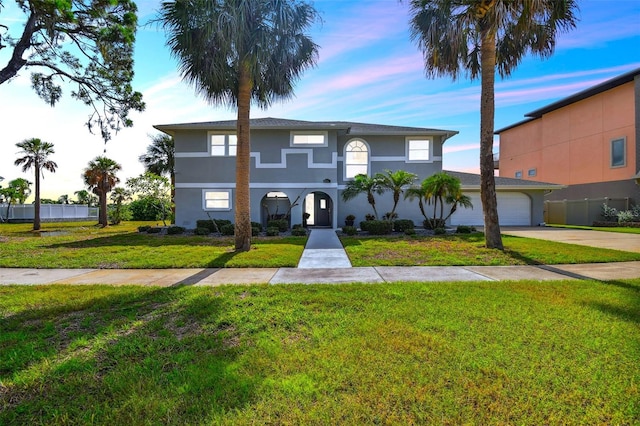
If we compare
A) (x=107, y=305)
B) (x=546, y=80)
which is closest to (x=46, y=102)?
(x=107, y=305)

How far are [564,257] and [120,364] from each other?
11070 millimetres

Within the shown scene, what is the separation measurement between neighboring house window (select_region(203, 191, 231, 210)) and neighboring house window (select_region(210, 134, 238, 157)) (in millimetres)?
2255

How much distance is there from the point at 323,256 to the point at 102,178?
2426 cm

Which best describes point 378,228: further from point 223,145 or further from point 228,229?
point 223,145

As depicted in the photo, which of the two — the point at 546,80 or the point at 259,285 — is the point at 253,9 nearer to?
the point at 259,285

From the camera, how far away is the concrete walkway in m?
8.72

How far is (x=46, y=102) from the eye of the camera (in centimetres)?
1493

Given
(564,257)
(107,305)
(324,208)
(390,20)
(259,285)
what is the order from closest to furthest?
1. (107,305)
2. (259,285)
3. (564,257)
4. (390,20)
5. (324,208)

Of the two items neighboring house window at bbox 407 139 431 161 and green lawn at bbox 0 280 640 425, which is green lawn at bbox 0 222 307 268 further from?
neighboring house window at bbox 407 139 431 161

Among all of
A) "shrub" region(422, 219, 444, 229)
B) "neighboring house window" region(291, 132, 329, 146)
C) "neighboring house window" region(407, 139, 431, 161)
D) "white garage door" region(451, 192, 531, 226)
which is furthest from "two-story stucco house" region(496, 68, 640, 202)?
"neighboring house window" region(291, 132, 329, 146)

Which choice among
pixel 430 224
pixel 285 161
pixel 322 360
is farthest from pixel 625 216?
pixel 322 360

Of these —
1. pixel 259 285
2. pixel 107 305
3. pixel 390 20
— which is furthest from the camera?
pixel 390 20

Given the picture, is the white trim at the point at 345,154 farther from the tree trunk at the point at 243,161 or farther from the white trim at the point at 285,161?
the tree trunk at the point at 243,161

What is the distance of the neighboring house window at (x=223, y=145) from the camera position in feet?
62.0
